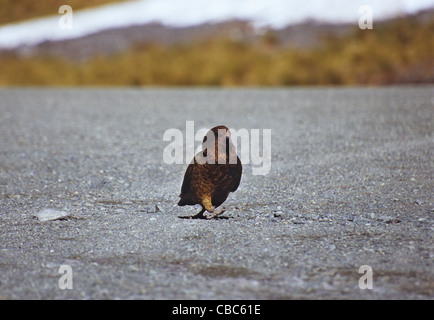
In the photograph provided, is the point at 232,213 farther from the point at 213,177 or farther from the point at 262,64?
the point at 262,64

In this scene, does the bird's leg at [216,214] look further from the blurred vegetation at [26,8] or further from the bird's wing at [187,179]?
the blurred vegetation at [26,8]

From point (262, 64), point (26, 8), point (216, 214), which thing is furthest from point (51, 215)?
point (26, 8)

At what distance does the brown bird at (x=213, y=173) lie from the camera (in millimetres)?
2982

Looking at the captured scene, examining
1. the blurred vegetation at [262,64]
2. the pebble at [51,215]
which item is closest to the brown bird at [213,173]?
the pebble at [51,215]

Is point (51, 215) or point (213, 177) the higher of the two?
point (213, 177)

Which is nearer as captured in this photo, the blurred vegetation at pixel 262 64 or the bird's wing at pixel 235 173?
the bird's wing at pixel 235 173

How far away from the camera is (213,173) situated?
301 cm

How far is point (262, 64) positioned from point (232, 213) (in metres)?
6.49

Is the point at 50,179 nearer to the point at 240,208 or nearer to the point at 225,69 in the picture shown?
the point at 240,208

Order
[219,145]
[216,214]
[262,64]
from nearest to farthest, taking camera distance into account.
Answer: [219,145], [216,214], [262,64]

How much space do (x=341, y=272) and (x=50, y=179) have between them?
7.71ft

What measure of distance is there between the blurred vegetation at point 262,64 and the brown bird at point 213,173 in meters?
5.45

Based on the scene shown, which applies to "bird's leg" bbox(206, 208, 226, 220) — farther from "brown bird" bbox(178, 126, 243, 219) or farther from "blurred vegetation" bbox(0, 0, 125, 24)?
"blurred vegetation" bbox(0, 0, 125, 24)

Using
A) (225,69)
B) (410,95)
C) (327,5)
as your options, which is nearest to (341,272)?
(410,95)
